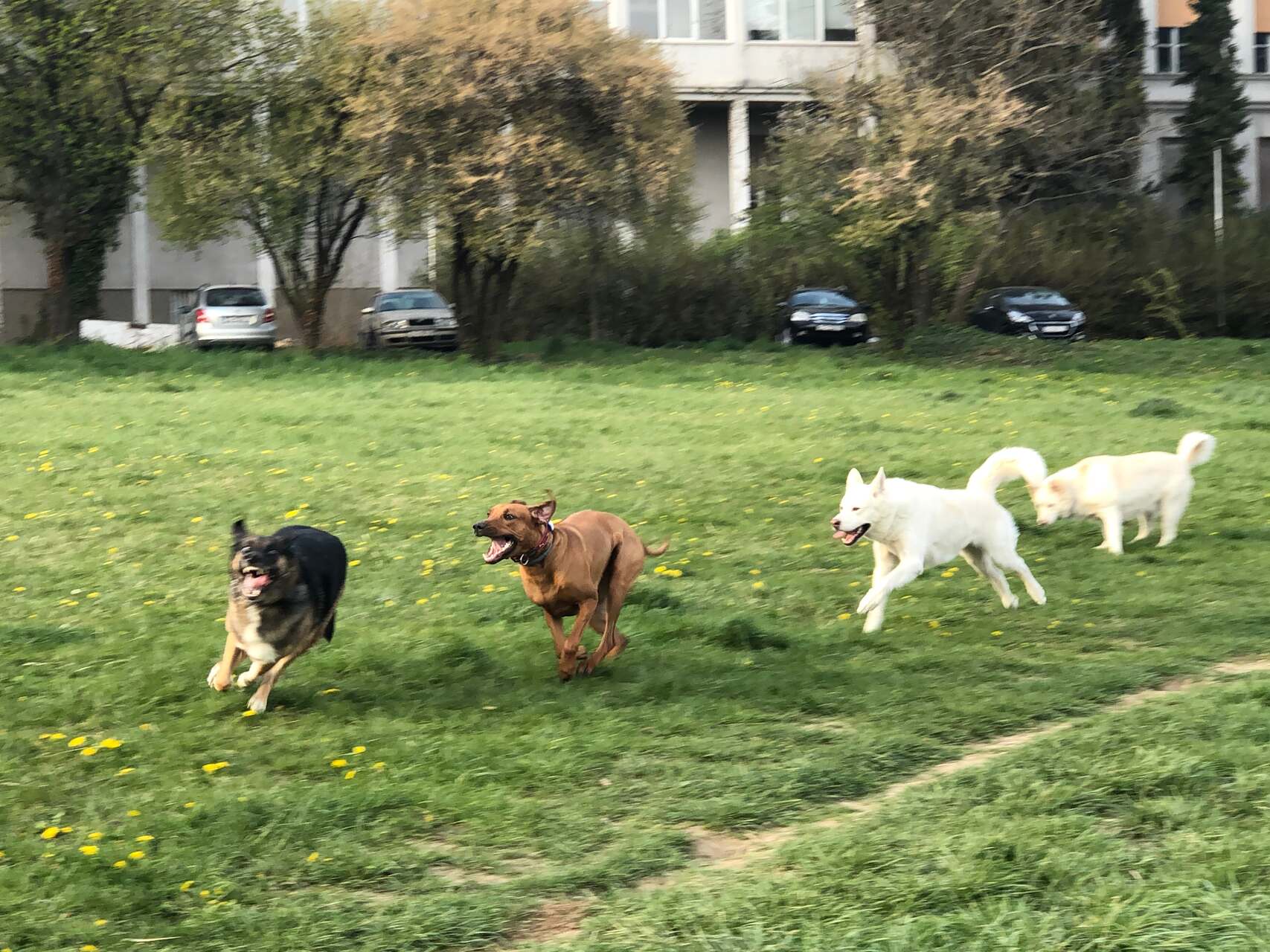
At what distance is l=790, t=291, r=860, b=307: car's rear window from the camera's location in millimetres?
34969

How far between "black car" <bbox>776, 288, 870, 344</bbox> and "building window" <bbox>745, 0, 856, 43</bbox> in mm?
15097

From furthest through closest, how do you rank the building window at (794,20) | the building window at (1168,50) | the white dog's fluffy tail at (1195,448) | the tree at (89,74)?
1. the building window at (1168,50)
2. the building window at (794,20)
3. the tree at (89,74)
4. the white dog's fluffy tail at (1195,448)

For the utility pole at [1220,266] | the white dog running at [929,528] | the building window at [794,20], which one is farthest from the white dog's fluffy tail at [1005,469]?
the building window at [794,20]

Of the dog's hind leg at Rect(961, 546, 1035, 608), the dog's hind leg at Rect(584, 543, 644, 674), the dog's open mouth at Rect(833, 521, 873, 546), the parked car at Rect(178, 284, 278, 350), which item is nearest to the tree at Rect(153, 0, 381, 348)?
the parked car at Rect(178, 284, 278, 350)

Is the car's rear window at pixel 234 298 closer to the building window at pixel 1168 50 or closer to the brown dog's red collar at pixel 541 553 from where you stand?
the brown dog's red collar at pixel 541 553

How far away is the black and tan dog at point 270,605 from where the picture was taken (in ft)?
24.0

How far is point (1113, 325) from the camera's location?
3834cm

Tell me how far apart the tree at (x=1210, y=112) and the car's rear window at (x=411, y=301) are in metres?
27.4

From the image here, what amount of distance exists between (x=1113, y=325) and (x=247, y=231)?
25.6 m

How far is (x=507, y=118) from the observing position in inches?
1115

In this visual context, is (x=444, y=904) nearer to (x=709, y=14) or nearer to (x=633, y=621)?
(x=633, y=621)

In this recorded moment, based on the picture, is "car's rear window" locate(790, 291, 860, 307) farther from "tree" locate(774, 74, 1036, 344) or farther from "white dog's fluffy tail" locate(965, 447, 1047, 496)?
"white dog's fluffy tail" locate(965, 447, 1047, 496)

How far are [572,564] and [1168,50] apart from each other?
52046 mm

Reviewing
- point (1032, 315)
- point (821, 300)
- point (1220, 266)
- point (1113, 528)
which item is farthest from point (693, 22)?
point (1113, 528)
